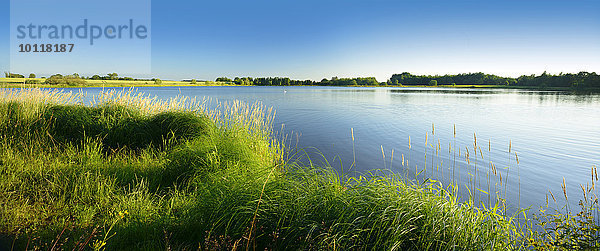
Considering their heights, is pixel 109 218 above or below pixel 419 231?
below

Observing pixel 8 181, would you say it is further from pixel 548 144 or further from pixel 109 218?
pixel 548 144

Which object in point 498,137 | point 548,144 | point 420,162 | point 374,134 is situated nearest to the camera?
point 420,162

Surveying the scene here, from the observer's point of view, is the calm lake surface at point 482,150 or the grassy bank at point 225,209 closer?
the grassy bank at point 225,209

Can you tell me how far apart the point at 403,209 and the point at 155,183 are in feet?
15.3

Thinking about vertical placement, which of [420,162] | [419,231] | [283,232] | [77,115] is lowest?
[420,162]

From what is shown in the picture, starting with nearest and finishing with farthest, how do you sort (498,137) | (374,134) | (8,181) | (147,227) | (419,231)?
(419,231)
(147,227)
(8,181)
(498,137)
(374,134)

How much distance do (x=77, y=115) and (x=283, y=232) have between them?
962 cm

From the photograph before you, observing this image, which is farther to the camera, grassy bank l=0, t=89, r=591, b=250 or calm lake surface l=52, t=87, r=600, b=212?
calm lake surface l=52, t=87, r=600, b=212

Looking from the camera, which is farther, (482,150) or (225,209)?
(482,150)

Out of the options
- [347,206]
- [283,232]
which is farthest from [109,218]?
[347,206]

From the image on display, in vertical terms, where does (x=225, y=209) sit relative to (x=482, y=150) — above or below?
above

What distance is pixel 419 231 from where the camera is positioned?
2672mm

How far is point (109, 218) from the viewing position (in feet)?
12.2

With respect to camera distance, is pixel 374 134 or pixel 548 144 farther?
pixel 374 134
